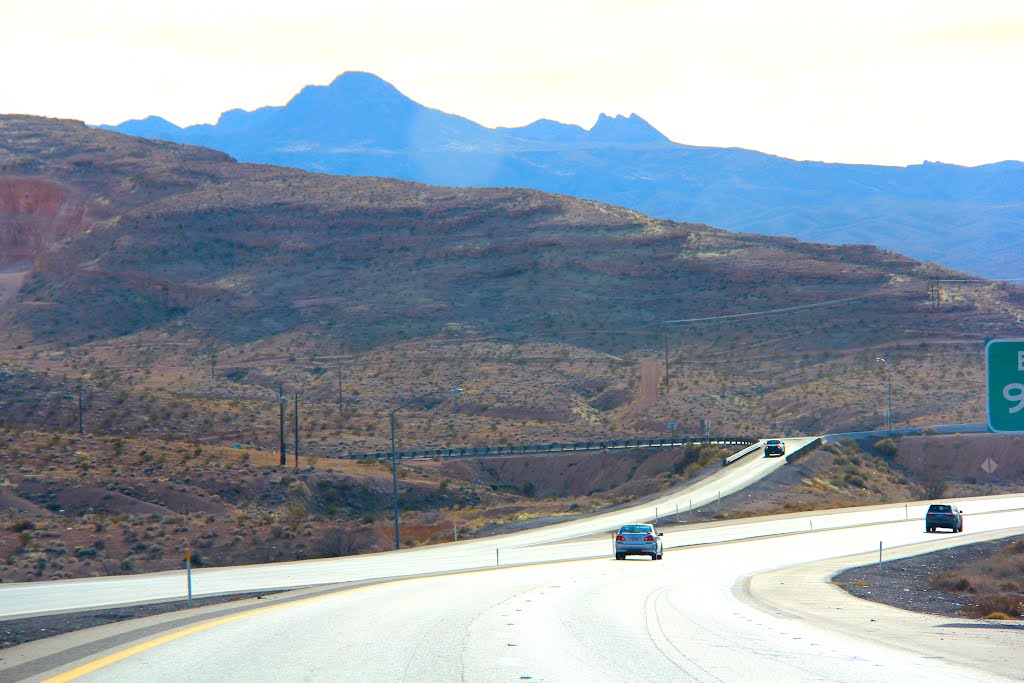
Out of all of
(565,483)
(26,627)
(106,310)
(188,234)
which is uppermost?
(188,234)

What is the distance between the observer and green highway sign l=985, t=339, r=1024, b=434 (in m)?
14.2

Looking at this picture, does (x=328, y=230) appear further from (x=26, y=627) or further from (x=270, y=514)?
(x=26, y=627)

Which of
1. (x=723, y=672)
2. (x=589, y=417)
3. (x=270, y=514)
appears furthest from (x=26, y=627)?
(x=589, y=417)

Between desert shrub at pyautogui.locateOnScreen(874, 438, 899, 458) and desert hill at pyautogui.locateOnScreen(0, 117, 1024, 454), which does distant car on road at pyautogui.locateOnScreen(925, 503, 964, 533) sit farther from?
desert hill at pyautogui.locateOnScreen(0, 117, 1024, 454)

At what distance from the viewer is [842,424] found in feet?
282

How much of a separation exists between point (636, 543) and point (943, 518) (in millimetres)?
15848

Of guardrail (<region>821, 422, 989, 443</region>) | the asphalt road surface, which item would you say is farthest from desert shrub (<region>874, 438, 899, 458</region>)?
the asphalt road surface

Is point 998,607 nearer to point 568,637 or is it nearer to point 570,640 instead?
point 568,637

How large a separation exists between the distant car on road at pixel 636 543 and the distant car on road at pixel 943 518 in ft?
47.8

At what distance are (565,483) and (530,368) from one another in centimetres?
2483

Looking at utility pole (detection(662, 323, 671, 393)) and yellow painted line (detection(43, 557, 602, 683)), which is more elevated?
utility pole (detection(662, 323, 671, 393))

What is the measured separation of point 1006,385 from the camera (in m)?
14.5

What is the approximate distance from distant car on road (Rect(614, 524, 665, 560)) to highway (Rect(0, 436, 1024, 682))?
15.5 feet

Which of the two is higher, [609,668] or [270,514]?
[609,668]
